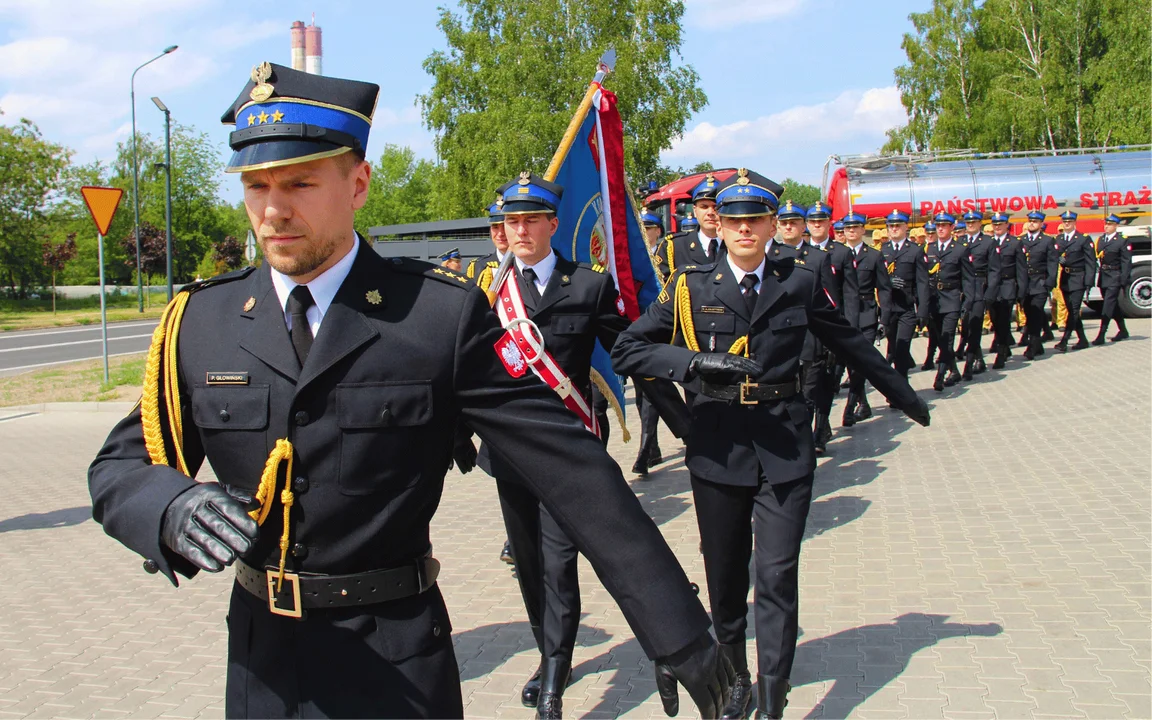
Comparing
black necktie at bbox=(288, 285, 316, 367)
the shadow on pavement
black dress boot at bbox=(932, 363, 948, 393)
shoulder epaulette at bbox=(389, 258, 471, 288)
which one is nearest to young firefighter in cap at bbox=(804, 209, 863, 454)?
black dress boot at bbox=(932, 363, 948, 393)

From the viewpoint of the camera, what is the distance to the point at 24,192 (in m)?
40.8

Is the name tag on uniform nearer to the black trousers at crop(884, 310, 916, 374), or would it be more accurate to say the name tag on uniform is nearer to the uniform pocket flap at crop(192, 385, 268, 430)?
the uniform pocket flap at crop(192, 385, 268, 430)

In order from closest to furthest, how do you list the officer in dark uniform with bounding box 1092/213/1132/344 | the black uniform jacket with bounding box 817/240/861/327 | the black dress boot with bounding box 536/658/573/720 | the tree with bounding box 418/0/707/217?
the black dress boot with bounding box 536/658/573/720, the black uniform jacket with bounding box 817/240/861/327, the officer in dark uniform with bounding box 1092/213/1132/344, the tree with bounding box 418/0/707/217

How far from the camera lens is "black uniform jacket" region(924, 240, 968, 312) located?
43.8 ft

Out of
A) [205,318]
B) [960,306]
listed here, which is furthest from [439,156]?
[205,318]

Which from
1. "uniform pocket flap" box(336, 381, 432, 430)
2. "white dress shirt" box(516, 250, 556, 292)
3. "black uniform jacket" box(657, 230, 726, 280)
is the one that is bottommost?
"uniform pocket flap" box(336, 381, 432, 430)

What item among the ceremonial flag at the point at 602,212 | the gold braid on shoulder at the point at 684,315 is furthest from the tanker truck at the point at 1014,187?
the gold braid on shoulder at the point at 684,315

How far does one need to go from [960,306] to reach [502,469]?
1072 centimetres

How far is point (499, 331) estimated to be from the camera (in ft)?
7.05

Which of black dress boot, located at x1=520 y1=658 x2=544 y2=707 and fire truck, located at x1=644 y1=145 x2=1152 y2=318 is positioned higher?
fire truck, located at x1=644 y1=145 x2=1152 y2=318

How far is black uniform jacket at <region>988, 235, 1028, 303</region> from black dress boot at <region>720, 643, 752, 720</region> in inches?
462

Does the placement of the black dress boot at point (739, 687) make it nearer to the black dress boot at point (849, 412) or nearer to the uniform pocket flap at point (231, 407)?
the uniform pocket flap at point (231, 407)

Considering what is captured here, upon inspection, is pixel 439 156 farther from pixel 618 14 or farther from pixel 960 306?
pixel 960 306

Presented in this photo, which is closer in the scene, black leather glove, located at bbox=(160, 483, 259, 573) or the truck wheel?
black leather glove, located at bbox=(160, 483, 259, 573)
